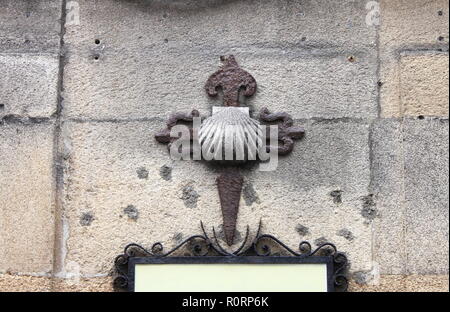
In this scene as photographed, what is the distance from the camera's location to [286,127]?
2482 mm

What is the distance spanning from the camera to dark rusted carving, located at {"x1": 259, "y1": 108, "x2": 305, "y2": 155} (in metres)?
2.46

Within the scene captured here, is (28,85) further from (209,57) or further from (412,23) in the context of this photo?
(412,23)

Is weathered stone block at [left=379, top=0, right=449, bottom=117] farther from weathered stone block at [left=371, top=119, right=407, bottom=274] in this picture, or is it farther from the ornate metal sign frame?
the ornate metal sign frame

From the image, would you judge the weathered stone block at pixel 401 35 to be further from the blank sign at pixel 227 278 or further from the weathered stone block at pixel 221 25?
the blank sign at pixel 227 278

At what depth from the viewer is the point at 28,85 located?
8.23 ft

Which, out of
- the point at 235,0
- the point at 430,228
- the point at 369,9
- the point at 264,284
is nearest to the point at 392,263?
the point at 430,228

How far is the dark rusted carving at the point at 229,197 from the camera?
2.40m

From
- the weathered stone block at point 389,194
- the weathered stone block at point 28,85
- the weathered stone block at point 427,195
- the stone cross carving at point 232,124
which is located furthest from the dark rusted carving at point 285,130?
the weathered stone block at point 28,85

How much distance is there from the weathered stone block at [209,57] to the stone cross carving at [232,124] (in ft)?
0.11

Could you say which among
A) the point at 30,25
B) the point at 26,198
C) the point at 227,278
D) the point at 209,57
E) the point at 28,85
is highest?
the point at 30,25

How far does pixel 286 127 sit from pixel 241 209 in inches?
12.0

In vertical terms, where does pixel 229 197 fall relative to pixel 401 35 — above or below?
below

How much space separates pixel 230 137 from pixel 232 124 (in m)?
0.04

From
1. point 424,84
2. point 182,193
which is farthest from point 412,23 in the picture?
point 182,193
